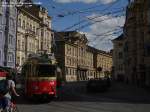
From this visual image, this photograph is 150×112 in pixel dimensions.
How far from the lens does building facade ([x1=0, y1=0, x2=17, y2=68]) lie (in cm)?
6331

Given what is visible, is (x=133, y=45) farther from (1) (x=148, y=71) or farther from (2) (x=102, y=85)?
(2) (x=102, y=85)

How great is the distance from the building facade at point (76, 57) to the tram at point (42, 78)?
61843 mm

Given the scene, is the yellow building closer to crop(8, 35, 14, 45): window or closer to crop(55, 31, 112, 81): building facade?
crop(55, 31, 112, 81): building facade

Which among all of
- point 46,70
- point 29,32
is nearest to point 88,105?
point 46,70

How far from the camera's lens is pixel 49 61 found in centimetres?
2939

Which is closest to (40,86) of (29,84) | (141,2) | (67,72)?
(29,84)

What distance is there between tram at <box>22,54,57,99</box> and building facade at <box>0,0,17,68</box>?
33395 mm

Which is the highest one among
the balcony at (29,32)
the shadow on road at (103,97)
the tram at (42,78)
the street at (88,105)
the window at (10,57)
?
the balcony at (29,32)

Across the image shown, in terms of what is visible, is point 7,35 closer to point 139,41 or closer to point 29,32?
point 29,32

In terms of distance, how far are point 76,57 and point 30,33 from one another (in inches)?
1829

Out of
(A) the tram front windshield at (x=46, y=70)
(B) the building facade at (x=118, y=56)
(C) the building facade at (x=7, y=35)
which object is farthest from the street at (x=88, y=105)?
(B) the building facade at (x=118, y=56)

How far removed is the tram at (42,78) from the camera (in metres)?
28.8

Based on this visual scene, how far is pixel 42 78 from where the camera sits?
94.6 feet

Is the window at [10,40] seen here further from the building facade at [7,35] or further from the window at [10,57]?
the window at [10,57]
